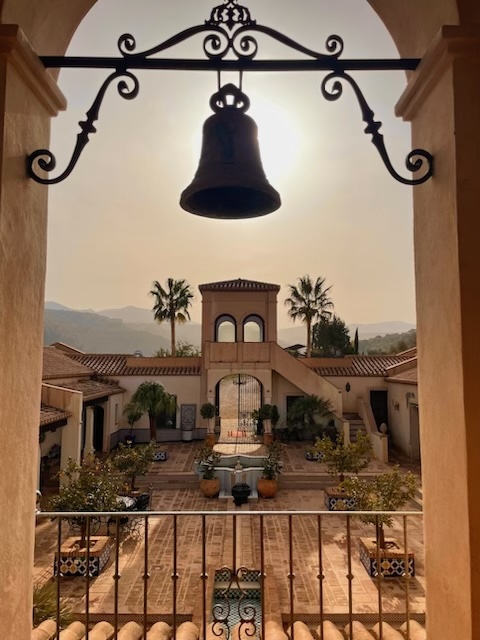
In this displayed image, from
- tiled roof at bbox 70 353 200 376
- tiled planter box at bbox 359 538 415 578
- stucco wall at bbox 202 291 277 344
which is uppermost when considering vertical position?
stucco wall at bbox 202 291 277 344

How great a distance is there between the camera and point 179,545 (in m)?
9.29

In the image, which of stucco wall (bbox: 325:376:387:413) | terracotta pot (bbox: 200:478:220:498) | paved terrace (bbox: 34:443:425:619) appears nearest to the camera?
paved terrace (bbox: 34:443:425:619)

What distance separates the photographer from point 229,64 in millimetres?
1977

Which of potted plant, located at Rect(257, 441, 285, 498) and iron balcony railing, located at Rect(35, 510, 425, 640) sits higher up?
potted plant, located at Rect(257, 441, 285, 498)

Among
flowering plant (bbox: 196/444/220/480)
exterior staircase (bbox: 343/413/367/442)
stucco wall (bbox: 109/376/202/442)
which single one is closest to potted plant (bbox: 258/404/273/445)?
stucco wall (bbox: 109/376/202/442)

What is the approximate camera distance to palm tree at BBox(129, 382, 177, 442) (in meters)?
18.6

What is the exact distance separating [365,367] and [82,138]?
856 inches

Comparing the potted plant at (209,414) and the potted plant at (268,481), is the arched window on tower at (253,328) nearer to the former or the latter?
the potted plant at (209,414)

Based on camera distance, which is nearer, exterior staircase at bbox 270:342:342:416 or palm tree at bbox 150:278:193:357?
exterior staircase at bbox 270:342:342:416

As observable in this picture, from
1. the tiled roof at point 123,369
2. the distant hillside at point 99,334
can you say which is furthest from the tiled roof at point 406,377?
the distant hillside at point 99,334

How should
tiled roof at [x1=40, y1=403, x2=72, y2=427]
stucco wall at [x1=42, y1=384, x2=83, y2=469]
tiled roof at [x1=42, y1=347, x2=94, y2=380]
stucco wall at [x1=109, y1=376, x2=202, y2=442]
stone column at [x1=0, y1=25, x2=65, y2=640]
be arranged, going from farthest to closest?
1. stucco wall at [x1=109, y1=376, x2=202, y2=442]
2. tiled roof at [x1=42, y1=347, x2=94, y2=380]
3. stucco wall at [x1=42, y1=384, x2=83, y2=469]
4. tiled roof at [x1=40, y1=403, x2=72, y2=427]
5. stone column at [x1=0, y1=25, x2=65, y2=640]

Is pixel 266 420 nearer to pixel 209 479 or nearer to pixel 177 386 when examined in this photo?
pixel 177 386

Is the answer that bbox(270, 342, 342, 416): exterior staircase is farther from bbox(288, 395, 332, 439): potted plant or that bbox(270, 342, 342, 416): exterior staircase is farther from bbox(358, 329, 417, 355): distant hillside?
bbox(358, 329, 417, 355): distant hillside

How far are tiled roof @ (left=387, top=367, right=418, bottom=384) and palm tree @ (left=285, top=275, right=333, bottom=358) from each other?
822cm
